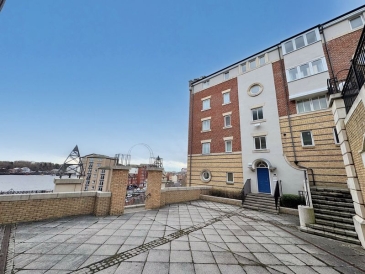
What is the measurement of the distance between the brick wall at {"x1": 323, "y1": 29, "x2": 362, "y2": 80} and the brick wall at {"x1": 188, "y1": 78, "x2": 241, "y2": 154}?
26.1 feet

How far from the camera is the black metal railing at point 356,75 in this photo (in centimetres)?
418

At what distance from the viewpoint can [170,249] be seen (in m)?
4.56

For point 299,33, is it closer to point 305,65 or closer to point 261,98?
point 305,65

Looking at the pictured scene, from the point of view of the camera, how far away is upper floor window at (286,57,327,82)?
40.4 ft

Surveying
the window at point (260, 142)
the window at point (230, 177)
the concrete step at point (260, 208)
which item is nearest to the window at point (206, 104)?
the window at point (260, 142)

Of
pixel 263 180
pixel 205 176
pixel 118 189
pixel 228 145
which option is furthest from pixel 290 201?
pixel 118 189

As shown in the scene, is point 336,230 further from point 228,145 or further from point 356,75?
point 228,145

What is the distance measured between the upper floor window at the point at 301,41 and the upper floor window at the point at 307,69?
2088 millimetres

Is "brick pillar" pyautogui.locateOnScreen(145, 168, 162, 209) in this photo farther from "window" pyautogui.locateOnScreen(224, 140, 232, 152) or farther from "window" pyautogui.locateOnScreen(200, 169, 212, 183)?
"window" pyautogui.locateOnScreen(224, 140, 232, 152)

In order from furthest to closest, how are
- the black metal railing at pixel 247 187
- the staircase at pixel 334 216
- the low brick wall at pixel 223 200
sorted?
the black metal railing at pixel 247 187
the low brick wall at pixel 223 200
the staircase at pixel 334 216

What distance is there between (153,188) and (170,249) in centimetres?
540

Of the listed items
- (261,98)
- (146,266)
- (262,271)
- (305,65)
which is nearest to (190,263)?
(146,266)

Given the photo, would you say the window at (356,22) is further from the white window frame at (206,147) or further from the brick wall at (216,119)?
the white window frame at (206,147)

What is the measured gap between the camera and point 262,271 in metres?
3.67
